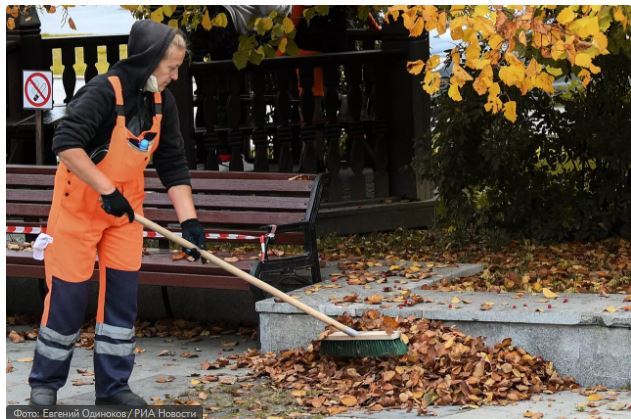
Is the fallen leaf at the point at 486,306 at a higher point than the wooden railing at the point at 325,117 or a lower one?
lower

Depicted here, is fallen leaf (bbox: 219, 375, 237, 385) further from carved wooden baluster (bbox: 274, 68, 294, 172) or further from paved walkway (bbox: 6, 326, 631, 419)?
carved wooden baluster (bbox: 274, 68, 294, 172)

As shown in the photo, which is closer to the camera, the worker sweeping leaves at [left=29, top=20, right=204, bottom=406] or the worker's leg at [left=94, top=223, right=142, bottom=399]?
the worker sweeping leaves at [left=29, top=20, right=204, bottom=406]

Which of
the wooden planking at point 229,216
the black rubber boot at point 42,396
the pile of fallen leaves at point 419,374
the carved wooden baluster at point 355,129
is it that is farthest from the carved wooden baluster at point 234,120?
the black rubber boot at point 42,396

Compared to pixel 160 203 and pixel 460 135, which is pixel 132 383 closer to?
pixel 160 203

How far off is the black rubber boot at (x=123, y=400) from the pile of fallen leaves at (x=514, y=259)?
2.21 meters

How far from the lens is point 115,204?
5840mm

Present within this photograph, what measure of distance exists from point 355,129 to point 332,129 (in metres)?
0.24

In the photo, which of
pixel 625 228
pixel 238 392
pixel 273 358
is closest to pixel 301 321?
pixel 273 358

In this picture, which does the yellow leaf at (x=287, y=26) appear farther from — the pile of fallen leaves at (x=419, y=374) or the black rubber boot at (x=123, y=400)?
the black rubber boot at (x=123, y=400)

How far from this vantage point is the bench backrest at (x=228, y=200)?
329 inches

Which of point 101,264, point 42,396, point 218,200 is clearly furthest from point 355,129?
point 42,396

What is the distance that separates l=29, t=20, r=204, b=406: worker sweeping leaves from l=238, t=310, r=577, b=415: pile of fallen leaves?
3.20 feet

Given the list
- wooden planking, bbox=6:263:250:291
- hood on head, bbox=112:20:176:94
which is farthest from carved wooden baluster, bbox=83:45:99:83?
hood on head, bbox=112:20:176:94

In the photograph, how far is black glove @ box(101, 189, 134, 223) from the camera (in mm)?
5840
